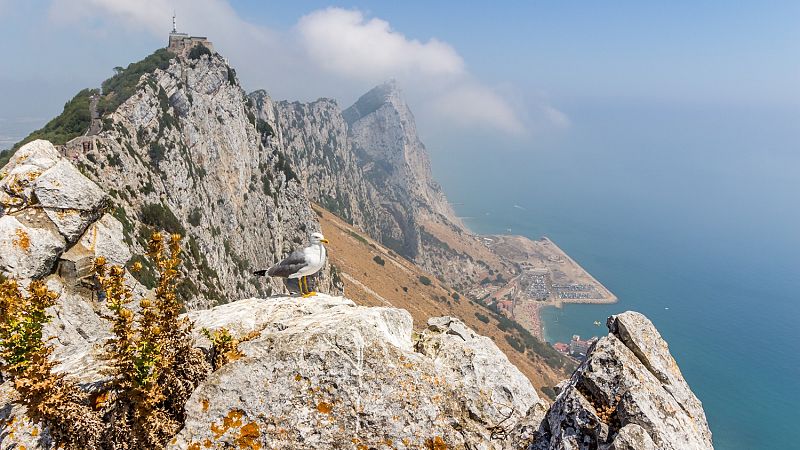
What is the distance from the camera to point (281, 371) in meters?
8.59

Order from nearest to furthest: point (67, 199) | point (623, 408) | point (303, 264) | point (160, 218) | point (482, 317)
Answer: point (623, 408), point (67, 199), point (303, 264), point (160, 218), point (482, 317)

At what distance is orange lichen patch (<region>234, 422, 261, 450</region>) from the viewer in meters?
7.91

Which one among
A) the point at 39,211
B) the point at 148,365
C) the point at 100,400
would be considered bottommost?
the point at 100,400

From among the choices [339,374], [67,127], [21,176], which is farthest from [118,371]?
[67,127]

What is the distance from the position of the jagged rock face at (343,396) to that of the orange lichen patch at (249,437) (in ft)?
0.06

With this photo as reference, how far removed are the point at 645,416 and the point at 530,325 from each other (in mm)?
200572

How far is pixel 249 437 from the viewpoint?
8.00 metres

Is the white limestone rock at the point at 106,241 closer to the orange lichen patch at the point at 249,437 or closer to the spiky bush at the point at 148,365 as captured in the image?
the spiky bush at the point at 148,365

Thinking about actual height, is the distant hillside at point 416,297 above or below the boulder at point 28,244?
below

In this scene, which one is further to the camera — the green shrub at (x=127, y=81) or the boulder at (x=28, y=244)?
the green shrub at (x=127, y=81)

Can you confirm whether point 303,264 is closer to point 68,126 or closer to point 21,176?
point 21,176

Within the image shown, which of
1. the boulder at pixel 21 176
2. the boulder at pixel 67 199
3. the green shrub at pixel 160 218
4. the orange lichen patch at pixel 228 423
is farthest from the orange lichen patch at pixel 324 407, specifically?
the green shrub at pixel 160 218

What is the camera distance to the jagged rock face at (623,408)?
754cm

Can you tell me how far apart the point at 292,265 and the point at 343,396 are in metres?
6.35
